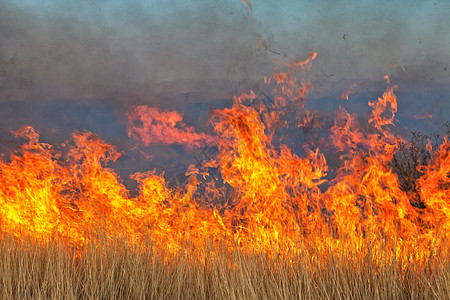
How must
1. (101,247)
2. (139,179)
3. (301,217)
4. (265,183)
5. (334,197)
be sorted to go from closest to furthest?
(101,247) < (301,217) < (334,197) < (265,183) < (139,179)

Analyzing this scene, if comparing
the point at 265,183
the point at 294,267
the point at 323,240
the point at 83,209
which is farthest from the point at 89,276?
the point at 265,183

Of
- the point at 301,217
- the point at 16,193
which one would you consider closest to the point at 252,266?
the point at 301,217

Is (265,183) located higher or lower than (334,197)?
higher

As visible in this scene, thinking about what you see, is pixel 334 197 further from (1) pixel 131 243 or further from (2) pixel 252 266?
(1) pixel 131 243

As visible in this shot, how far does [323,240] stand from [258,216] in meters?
1.44

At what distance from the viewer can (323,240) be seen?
14.5 ft

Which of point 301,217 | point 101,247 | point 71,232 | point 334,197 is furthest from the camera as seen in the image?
point 334,197

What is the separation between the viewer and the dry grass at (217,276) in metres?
3.99

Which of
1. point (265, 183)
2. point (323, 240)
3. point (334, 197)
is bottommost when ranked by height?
point (323, 240)

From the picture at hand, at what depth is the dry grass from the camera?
157 inches

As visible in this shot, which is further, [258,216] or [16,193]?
[16,193]

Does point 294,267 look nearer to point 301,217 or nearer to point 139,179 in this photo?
point 301,217

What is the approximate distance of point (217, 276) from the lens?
13.7ft

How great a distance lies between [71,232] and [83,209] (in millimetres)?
383
